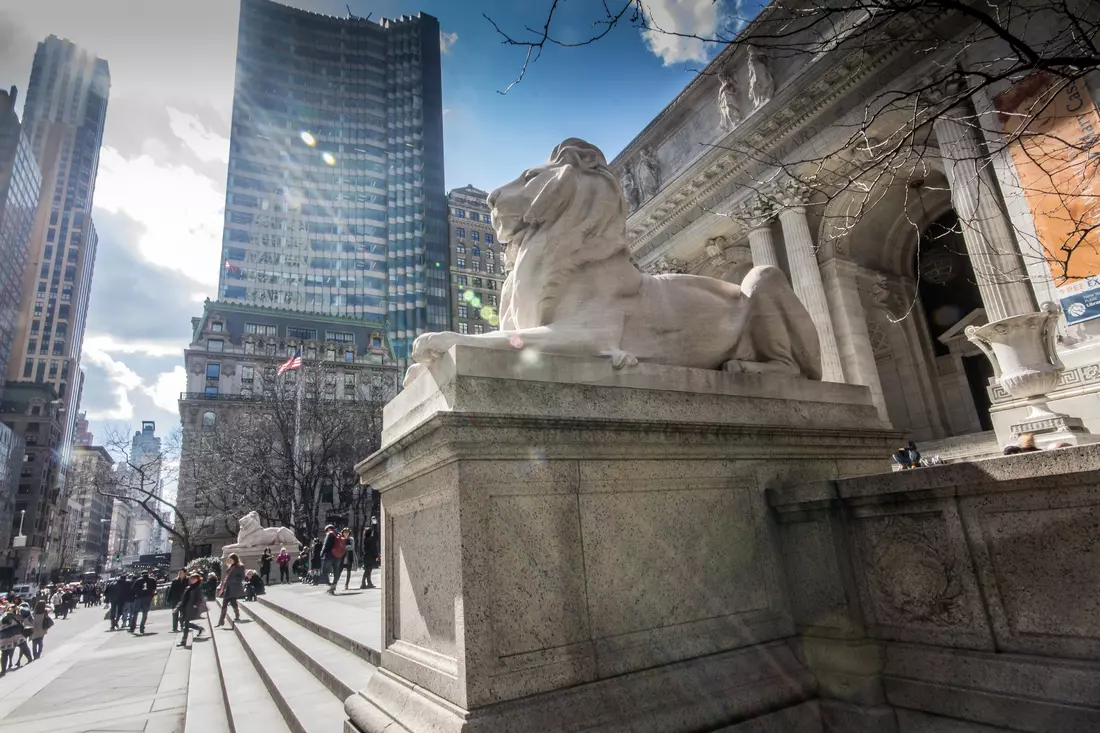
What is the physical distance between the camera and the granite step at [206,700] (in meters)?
4.28

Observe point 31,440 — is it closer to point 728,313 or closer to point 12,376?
point 12,376

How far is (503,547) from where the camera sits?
7.54 feet

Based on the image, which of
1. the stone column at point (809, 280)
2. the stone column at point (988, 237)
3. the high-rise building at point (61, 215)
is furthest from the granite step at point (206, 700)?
the high-rise building at point (61, 215)

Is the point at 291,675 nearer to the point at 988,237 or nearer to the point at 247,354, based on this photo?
the point at 988,237

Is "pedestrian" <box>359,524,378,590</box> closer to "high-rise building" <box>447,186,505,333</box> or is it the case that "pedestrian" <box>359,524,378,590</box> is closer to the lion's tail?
the lion's tail

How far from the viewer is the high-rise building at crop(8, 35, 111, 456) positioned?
9550 centimetres

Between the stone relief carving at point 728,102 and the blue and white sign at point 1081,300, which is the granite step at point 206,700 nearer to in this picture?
the blue and white sign at point 1081,300

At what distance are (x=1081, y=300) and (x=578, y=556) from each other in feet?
46.8

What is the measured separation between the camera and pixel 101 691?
24.3 feet

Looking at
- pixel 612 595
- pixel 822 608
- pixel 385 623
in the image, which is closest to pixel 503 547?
pixel 612 595

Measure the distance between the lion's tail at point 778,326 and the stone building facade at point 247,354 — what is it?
48712 millimetres

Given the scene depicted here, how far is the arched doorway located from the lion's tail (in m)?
21.0

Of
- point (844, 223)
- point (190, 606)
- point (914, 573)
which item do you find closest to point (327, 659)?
point (914, 573)

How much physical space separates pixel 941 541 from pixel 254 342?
2600 inches
